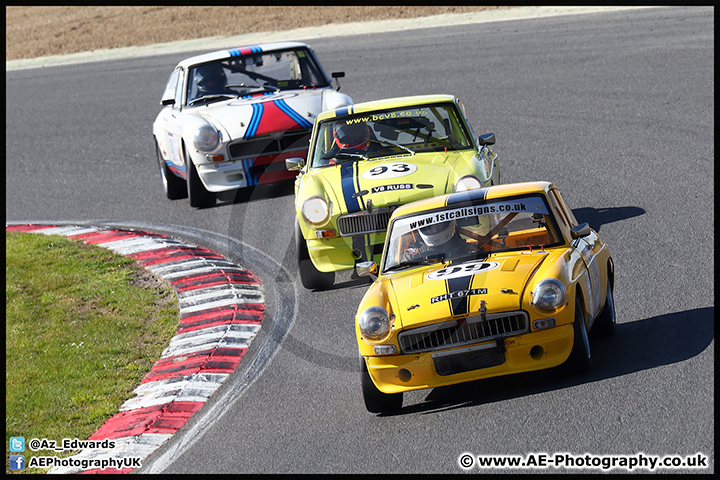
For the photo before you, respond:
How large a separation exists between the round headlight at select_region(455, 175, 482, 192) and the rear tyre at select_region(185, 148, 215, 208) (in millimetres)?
4340

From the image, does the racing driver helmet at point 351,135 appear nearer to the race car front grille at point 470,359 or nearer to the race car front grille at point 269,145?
the race car front grille at point 269,145

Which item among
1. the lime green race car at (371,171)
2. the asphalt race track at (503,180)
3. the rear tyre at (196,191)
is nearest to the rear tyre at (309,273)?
the lime green race car at (371,171)

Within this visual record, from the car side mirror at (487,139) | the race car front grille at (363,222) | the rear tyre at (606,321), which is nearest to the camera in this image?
the rear tyre at (606,321)

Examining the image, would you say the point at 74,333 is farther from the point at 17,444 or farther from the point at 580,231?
the point at 580,231

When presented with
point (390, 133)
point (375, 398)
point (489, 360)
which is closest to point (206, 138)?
point (390, 133)

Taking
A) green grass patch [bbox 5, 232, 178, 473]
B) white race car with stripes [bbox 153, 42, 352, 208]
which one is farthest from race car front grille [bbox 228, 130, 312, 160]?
green grass patch [bbox 5, 232, 178, 473]

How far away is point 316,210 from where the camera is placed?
28.4 ft

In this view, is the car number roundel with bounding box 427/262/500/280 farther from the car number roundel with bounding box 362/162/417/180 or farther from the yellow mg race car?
the car number roundel with bounding box 362/162/417/180

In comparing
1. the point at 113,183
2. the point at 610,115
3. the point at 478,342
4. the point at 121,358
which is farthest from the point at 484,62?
the point at 478,342

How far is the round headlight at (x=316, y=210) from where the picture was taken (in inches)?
339

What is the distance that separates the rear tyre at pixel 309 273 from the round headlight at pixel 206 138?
9.70ft

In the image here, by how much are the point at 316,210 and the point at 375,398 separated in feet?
9.50

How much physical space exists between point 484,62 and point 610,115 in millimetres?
4746
